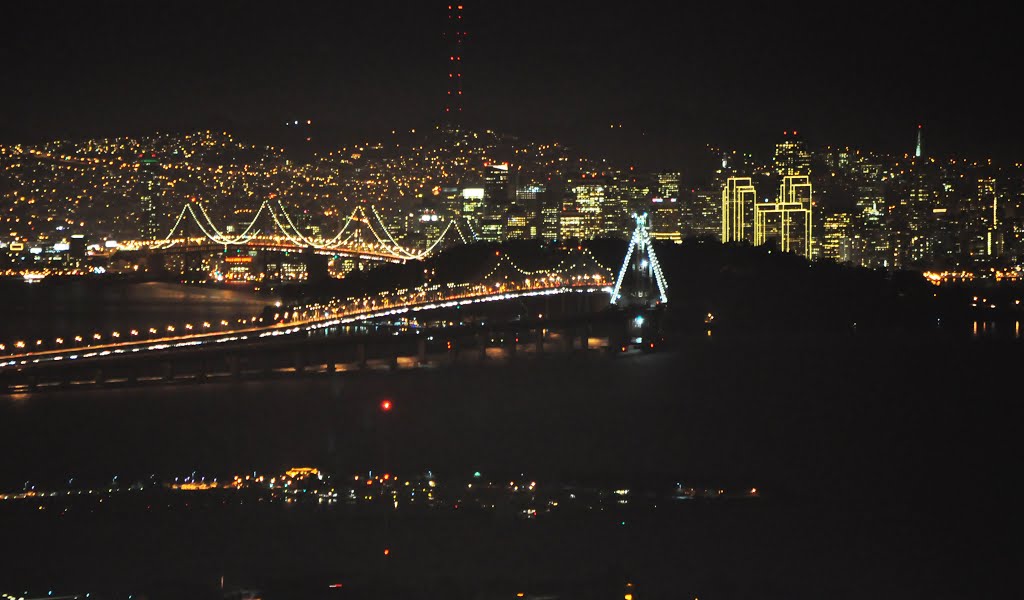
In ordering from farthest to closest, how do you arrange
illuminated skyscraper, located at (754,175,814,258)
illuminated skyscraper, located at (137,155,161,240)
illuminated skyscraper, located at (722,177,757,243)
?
1. illuminated skyscraper, located at (722,177,757,243)
2. illuminated skyscraper, located at (754,175,814,258)
3. illuminated skyscraper, located at (137,155,161,240)

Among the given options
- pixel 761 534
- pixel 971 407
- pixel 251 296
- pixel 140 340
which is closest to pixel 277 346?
pixel 140 340

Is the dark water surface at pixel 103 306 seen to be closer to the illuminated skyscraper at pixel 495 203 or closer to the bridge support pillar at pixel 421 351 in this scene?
the bridge support pillar at pixel 421 351

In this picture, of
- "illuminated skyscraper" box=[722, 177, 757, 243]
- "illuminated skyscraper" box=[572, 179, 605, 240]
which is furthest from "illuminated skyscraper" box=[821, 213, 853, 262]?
"illuminated skyscraper" box=[572, 179, 605, 240]

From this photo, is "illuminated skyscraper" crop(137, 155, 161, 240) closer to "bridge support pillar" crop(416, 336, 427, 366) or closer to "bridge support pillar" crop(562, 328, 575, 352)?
"bridge support pillar" crop(562, 328, 575, 352)

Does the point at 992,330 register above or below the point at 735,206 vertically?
below

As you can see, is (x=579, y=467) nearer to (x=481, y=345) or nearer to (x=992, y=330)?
(x=481, y=345)

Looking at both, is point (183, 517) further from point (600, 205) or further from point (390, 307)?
point (600, 205)

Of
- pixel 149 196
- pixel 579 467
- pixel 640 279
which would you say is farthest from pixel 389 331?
pixel 149 196
